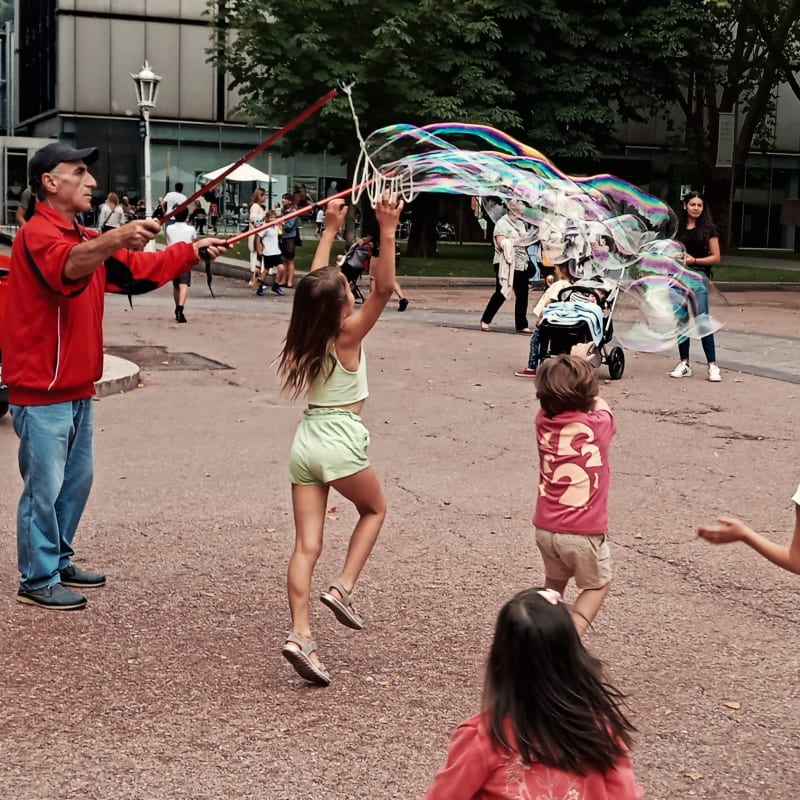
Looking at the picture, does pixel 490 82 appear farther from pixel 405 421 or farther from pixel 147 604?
pixel 147 604

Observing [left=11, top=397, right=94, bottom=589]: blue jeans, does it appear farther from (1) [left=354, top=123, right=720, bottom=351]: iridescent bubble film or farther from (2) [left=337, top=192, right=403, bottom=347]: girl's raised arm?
(1) [left=354, top=123, right=720, bottom=351]: iridescent bubble film

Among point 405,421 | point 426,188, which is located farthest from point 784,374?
point 426,188

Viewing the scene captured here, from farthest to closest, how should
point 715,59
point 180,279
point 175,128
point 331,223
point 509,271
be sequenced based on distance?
1. point 175,128
2. point 715,59
3. point 180,279
4. point 509,271
5. point 331,223

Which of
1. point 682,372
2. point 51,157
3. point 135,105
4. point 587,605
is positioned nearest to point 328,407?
point 587,605

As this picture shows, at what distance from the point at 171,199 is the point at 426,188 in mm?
19052

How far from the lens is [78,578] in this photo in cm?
625

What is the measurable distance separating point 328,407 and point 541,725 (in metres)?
2.77

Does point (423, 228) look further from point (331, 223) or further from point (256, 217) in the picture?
point (331, 223)

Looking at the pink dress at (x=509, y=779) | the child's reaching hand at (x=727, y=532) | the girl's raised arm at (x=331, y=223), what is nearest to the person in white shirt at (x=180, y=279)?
the girl's raised arm at (x=331, y=223)

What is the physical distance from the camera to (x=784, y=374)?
14555 mm

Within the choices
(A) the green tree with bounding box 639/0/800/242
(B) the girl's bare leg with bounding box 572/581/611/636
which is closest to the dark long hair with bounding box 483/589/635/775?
(B) the girl's bare leg with bounding box 572/581/611/636

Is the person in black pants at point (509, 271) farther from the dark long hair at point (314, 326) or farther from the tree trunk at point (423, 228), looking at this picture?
the tree trunk at point (423, 228)

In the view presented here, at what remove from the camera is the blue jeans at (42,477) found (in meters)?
5.84

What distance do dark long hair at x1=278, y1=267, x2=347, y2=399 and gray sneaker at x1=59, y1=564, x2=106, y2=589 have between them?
5.59ft
